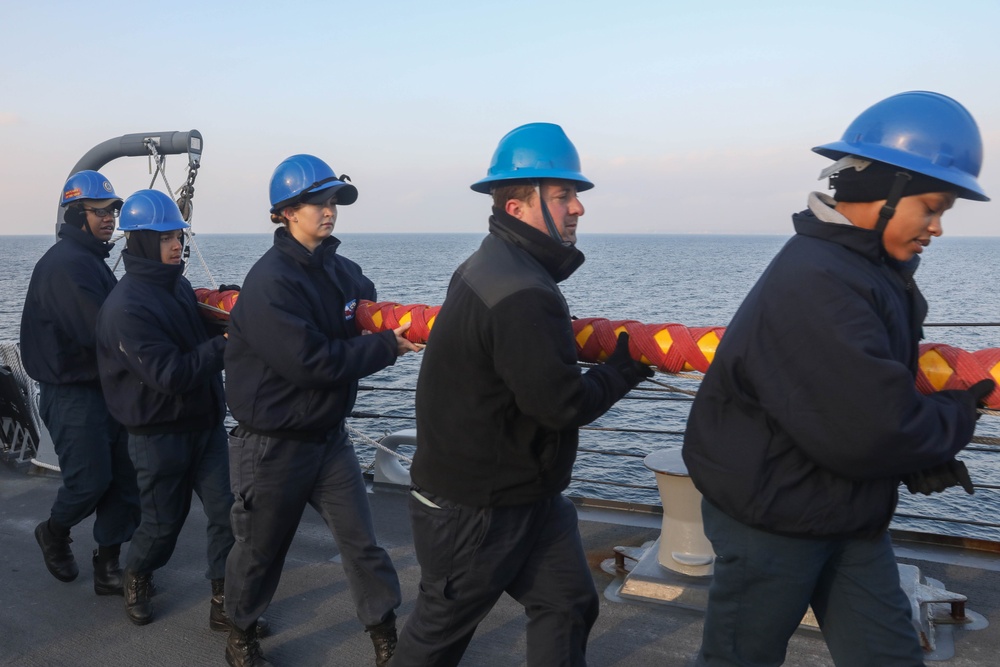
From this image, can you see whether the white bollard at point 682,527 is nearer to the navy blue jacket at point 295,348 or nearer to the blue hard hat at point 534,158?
the navy blue jacket at point 295,348

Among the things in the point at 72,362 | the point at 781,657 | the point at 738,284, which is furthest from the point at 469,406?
the point at 738,284

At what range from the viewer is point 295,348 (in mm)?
3262

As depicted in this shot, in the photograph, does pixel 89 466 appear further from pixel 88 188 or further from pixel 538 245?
pixel 538 245

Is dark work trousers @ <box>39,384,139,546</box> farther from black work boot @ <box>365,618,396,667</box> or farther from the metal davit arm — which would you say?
the metal davit arm

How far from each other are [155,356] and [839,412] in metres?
2.84

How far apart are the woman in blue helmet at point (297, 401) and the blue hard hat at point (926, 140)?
72.8 inches

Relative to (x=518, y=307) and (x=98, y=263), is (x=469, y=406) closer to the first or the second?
(x=518, y=307)

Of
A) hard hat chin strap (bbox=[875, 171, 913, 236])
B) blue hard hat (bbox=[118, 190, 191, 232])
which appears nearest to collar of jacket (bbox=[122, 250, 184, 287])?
blue hard hat (bbox=[118, 190, 191, 232])

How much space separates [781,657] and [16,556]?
4.22 m

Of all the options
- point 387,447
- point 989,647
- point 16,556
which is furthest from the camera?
point 387,447

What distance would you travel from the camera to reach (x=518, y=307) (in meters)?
2.40

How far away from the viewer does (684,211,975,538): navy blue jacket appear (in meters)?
2.02

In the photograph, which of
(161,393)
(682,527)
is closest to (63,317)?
(161,393)

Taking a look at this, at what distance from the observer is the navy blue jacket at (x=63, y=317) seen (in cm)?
442
